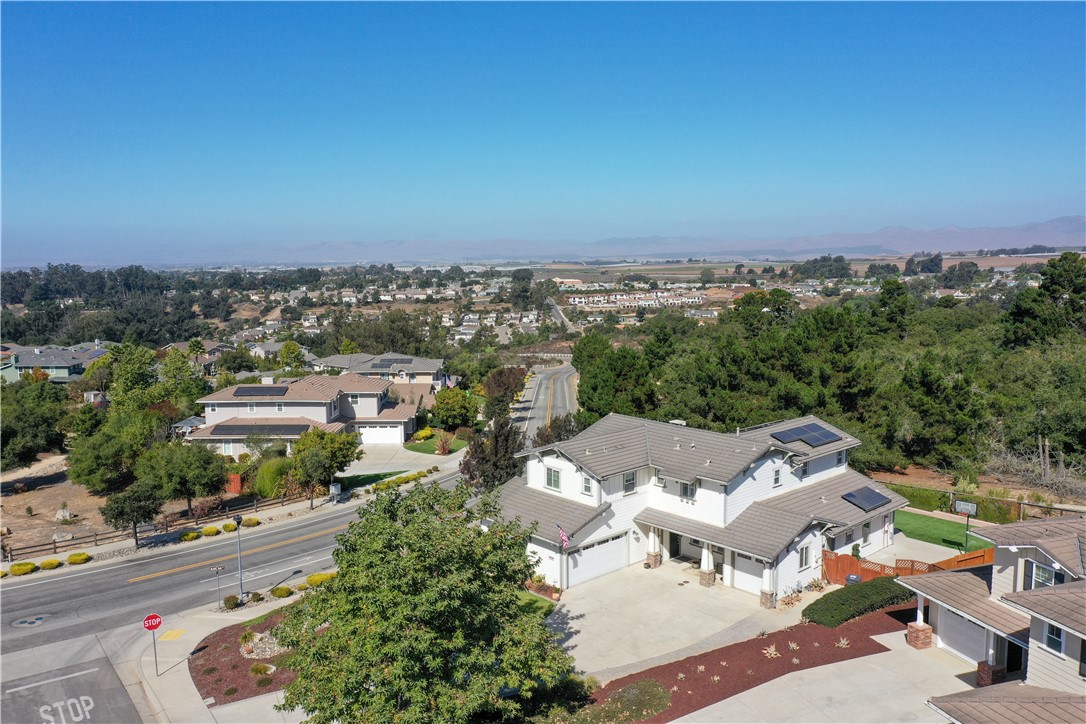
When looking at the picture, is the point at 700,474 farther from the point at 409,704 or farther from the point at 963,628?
the point at 409,704

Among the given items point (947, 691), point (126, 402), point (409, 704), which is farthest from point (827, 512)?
point (126, 402)

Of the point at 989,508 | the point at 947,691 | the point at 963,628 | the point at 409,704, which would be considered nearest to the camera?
the point at 409,704

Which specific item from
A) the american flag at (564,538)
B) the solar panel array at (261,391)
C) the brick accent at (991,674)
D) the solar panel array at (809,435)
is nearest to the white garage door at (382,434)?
the solar panel array at (261,391)

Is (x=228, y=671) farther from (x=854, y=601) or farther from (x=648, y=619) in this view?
(x=854, y=601)

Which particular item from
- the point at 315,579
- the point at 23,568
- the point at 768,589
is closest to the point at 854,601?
the point at 768,589

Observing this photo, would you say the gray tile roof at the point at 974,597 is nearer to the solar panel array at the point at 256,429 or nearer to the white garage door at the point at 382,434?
the solar panel array at the point at 256,429

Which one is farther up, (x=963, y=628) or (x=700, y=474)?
(x=700, y=474)

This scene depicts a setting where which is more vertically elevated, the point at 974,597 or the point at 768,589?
the point at 974,597
